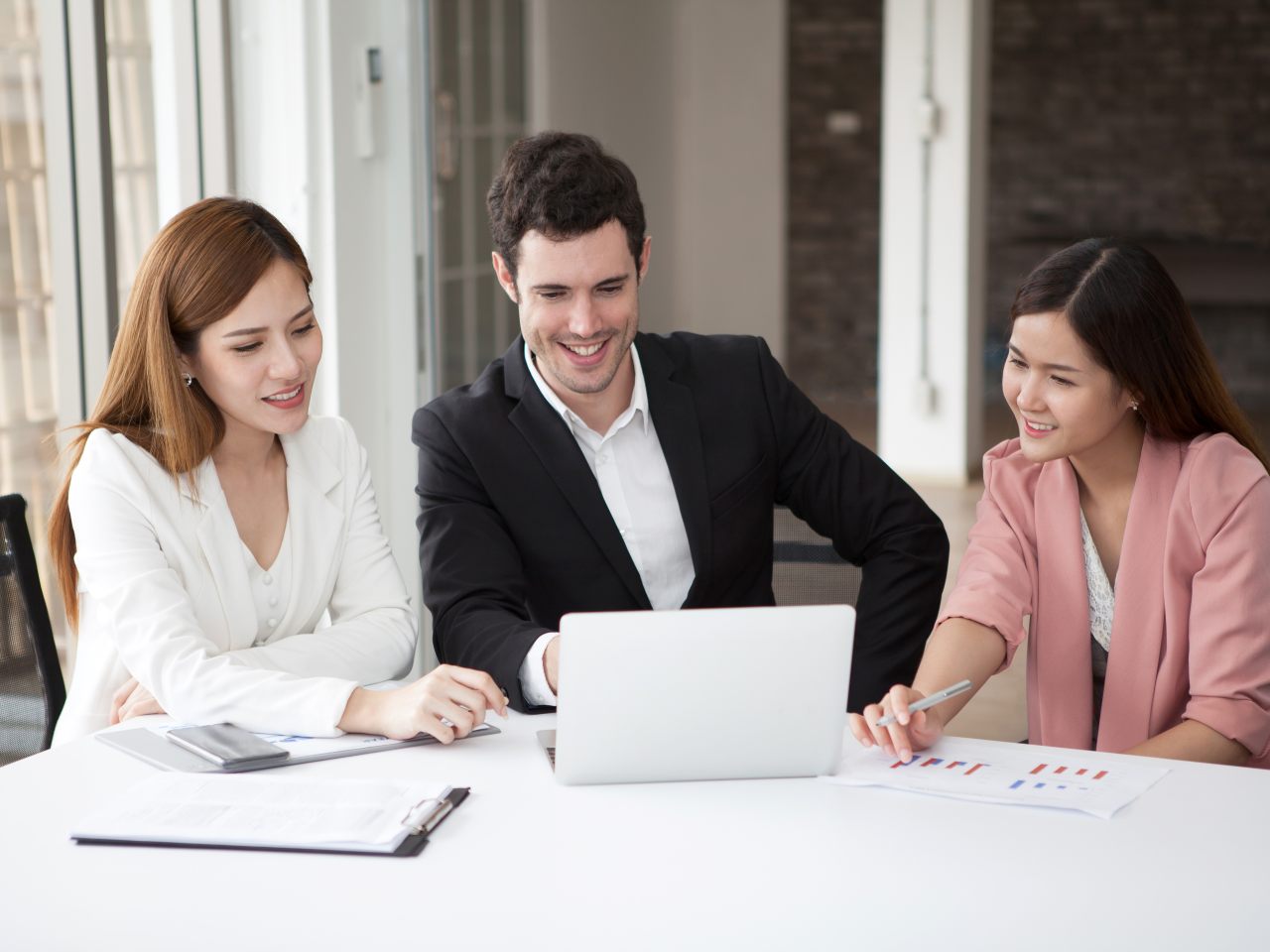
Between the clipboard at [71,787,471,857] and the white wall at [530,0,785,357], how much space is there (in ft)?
22.3

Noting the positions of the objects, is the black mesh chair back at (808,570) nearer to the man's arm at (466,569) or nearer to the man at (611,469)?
the man at (611,469)

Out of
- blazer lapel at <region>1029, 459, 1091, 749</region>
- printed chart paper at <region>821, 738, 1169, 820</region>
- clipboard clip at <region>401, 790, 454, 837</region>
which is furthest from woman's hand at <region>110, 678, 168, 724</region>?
blazer lapel at <region>1029, 459, 1091, 749</region>

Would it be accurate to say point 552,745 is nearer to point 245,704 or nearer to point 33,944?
point 245,704

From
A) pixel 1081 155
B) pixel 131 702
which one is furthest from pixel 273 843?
pixel 1081 155

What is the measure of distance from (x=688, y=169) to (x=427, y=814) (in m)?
7.60

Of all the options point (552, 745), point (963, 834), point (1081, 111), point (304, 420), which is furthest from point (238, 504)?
point (1081, 111)

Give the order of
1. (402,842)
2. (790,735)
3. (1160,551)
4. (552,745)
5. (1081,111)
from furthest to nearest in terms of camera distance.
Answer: (1081,111), (1160,551), (552,745), (790,735), (402,842)

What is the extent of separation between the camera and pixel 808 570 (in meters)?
2.15

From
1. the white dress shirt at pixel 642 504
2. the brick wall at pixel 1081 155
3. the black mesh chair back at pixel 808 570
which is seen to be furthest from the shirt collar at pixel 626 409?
the brick wall at pixel 1081 155

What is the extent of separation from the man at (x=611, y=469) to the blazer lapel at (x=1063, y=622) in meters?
0.23

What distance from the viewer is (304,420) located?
1894 mm

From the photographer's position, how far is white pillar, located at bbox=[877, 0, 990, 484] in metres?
6.25

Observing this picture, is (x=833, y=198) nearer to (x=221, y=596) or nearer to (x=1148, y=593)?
(x=1148, y=593)

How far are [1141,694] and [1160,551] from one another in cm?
18
